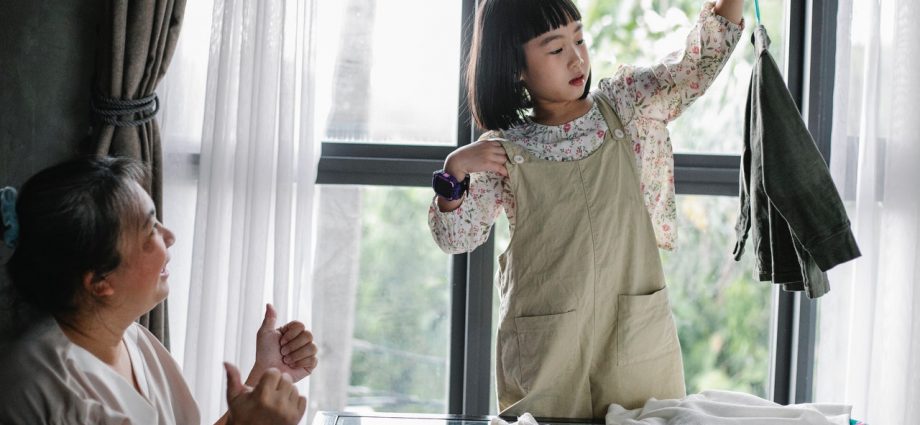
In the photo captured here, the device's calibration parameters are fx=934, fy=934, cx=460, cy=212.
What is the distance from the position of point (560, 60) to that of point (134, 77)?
904 millimetres

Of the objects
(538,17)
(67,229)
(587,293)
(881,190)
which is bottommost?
(587,293)

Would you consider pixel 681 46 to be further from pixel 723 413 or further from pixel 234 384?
pixel 234 384

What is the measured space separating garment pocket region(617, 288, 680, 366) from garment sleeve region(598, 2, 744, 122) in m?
0.35

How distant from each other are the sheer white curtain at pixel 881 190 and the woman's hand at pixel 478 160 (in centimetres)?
91

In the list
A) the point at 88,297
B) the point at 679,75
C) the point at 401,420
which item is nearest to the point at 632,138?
the point at 679,75

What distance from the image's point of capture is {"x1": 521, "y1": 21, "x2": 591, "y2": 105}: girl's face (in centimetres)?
173

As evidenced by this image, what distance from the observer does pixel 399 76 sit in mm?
2346

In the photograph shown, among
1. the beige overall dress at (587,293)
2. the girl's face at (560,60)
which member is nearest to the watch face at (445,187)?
the beige overall dress at (587,293)

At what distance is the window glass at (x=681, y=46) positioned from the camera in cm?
230

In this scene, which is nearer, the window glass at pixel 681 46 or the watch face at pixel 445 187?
the watch face at pixel 445 187

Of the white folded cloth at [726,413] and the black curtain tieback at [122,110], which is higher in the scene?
the black curtain tieback at [122,110]

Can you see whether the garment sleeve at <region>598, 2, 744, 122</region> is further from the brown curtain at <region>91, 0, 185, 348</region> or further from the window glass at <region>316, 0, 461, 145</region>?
the brown curtain at <region>91, 0, 185, 348</region>

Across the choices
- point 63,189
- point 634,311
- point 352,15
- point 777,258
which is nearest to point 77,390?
point 63,189

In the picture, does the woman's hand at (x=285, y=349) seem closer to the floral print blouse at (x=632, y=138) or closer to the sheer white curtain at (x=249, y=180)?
the floral print blouse at (x=632, y=138)
